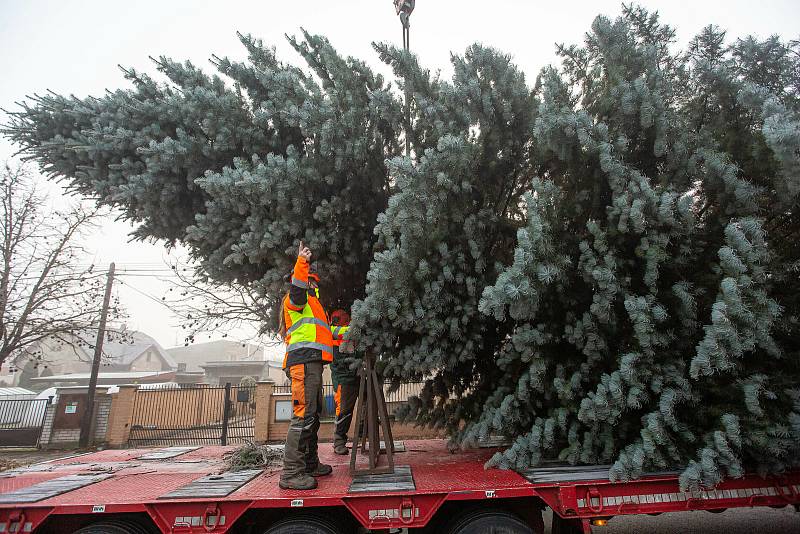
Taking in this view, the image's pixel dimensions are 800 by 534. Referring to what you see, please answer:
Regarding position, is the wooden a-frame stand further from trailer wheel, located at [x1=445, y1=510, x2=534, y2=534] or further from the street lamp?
the street lamp

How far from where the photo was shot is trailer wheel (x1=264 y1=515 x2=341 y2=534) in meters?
4.13

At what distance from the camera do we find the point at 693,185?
4.67 m

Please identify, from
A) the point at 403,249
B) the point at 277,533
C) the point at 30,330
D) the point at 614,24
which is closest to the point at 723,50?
the point at 614,24

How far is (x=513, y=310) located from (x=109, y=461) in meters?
5.78

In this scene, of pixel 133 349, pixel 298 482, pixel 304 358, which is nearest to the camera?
pixel 298 482

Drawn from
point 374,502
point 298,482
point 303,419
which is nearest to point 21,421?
point 303,419

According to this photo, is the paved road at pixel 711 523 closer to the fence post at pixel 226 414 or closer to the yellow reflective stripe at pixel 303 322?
the yellow reflective stripe at pixel 303 322

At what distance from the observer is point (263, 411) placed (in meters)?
14.5

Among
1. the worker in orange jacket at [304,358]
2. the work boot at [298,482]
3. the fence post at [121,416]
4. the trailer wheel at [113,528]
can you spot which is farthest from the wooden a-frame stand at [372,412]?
the fence post at [121,416]

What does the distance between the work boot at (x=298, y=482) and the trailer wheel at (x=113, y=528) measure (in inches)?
49.8

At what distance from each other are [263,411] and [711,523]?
1159 cm

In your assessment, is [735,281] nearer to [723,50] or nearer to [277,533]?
[723,50]

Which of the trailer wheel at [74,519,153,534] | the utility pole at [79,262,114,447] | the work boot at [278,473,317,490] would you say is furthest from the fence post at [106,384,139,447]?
the work boot at [278,473,317,490]

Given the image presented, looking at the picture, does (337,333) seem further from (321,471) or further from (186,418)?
(186,418)
